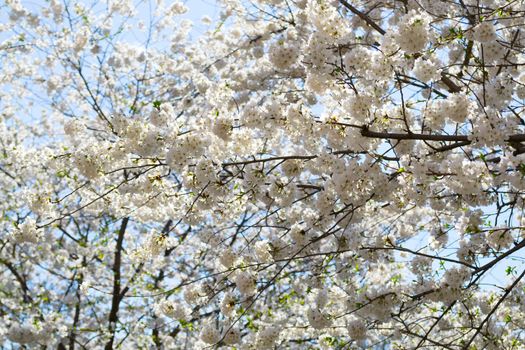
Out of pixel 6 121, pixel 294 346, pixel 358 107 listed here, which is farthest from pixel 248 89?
pixel 6 121

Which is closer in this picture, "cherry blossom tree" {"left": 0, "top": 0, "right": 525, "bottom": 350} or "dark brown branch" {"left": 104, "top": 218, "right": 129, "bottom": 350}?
"cherry blossom tree" {"left": 0, "top": 0, "right": 525, "bottom": 350}

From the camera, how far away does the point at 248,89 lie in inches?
324

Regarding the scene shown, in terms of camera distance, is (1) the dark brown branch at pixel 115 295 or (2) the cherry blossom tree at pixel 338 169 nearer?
(2) the cherry blossom tree at pixel 338 169

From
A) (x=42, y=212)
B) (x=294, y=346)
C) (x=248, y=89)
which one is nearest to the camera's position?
(x=42, y=212)

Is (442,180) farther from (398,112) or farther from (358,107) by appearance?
(358,107)

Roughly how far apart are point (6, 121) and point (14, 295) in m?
3.76

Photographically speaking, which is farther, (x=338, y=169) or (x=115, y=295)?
(x=115, y=295)

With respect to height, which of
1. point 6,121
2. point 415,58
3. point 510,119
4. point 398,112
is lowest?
point 510,119

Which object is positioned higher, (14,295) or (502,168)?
(14,295)

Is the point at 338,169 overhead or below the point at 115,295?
below

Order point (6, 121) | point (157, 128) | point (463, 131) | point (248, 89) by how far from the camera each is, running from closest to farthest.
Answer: point (157, 128)
point (463, 131)
point (248, 89)
point (6, 121)

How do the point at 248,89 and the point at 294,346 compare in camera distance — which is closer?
the point at 294,346

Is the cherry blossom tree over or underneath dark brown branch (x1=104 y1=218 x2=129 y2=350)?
underneath

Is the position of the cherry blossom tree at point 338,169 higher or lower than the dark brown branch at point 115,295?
lower
